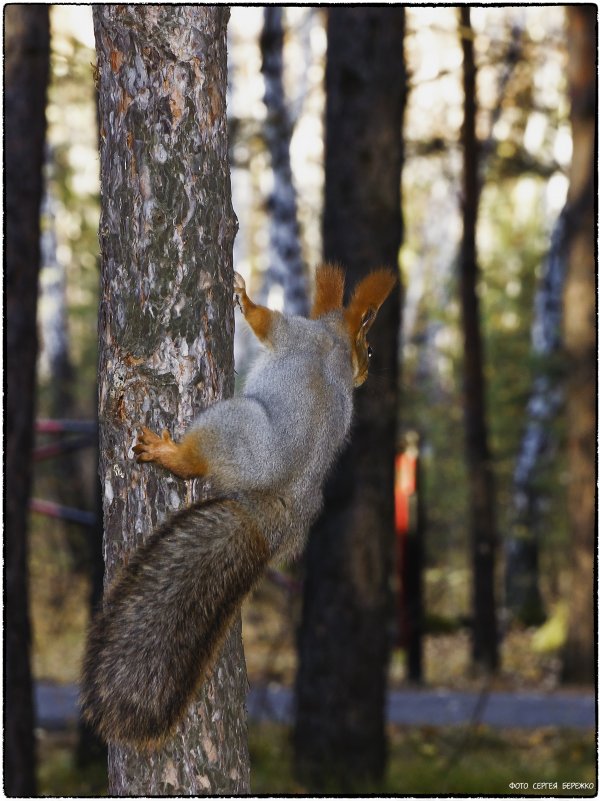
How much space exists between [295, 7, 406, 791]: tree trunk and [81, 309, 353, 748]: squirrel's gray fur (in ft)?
11.1

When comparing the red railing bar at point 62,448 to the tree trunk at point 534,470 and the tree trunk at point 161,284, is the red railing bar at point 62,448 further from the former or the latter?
the tree trunk at point 534,470

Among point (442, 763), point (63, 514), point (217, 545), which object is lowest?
point (442, 763)

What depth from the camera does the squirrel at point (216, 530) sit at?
10.0 feet

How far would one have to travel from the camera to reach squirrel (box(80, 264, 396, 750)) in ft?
10.0

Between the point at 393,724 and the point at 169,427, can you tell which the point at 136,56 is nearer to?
the point at 169,427

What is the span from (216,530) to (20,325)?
10.9ft

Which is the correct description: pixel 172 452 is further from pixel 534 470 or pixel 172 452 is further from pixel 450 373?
pixel 450 373

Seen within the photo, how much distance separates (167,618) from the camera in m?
3.17

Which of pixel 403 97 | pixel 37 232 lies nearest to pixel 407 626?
pixel 403 97

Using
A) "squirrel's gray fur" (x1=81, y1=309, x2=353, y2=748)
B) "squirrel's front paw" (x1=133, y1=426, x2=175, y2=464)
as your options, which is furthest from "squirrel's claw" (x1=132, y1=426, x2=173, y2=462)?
"squirrel's gray fur" (x1=81, y1=309, x2=353, y2=748)

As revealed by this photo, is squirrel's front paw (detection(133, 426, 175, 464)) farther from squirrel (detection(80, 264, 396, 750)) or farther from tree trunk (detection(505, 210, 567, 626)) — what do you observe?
tree trunk (detection(505, 210, 567, 626))

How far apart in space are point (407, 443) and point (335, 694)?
15.4ft

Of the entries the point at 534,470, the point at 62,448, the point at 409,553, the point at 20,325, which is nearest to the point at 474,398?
the point at 409,553

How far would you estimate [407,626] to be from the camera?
11.2 metres
